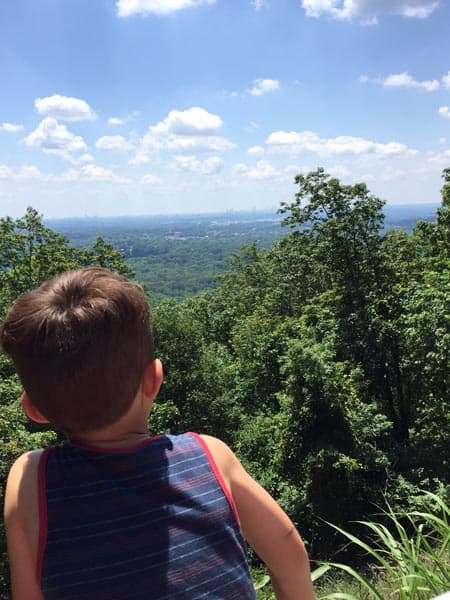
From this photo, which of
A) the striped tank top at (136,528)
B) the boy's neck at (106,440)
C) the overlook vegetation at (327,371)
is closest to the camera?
the striped tank top at (136,528)

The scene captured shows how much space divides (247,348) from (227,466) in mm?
20843

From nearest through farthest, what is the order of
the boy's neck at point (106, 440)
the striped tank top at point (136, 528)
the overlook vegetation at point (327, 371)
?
the striped tank top at point (136, 528) < the boy's neck at point (106, 440) < the overlook vegetation at point (327, 371)

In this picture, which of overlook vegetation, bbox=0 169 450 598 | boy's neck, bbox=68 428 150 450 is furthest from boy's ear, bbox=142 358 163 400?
overlook vegetation, bbox=0 169 450 598

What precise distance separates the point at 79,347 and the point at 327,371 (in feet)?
43.0

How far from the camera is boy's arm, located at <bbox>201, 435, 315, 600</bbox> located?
122cm

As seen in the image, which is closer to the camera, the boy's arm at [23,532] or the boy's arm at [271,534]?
the boy's arm at [23,532]

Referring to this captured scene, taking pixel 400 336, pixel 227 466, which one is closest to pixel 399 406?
pixel 400 336

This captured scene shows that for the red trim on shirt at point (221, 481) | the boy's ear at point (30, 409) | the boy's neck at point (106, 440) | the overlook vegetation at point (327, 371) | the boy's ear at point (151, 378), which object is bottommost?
the overlook vegetation at point (327, 371)

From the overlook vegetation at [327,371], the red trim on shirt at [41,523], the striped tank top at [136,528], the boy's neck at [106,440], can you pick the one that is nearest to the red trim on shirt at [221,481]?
the striped tank top at [136,528]

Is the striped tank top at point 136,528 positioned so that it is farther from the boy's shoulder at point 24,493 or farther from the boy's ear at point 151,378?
the boy's ear at point 151,378

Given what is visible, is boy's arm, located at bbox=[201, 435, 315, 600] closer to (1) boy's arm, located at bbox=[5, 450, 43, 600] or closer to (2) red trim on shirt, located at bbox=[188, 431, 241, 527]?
(2) red trim on shirt, located at bbox=[188, 431, 241, 527]

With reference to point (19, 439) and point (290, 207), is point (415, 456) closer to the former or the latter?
point (290, 207)

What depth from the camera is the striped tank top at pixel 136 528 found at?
41.9 inches

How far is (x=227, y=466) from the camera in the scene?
1.25 m
